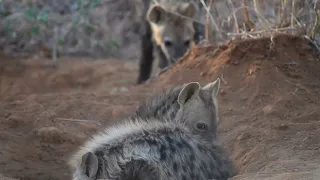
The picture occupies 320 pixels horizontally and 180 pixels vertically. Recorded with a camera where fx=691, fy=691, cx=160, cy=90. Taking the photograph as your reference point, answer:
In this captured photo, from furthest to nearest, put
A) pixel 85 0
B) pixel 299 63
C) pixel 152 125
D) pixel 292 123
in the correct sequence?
pixel 85 0
pixel 299 63
pixel 292 123
pixel 152 125

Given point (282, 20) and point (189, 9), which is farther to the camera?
point (189, 9)

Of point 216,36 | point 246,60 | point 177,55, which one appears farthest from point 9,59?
point 246,60

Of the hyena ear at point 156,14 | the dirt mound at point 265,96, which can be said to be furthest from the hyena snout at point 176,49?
the dirt mound at point 265,96

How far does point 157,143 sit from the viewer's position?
4.84 m

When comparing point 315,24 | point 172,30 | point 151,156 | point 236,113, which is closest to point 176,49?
point 172,30

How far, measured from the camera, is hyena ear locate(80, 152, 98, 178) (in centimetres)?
455

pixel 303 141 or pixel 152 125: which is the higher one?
pixel 152 125

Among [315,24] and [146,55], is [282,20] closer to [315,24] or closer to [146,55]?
[315,24]

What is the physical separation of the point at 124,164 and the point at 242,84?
3109mm

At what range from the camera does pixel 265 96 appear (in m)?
7.10

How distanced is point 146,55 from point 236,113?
487 cm

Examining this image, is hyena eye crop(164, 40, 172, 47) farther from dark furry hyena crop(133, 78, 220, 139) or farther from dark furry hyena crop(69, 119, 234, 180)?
dark furry hyena crop(69, 119, 234, 180)

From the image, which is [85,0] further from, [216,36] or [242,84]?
[242,84]

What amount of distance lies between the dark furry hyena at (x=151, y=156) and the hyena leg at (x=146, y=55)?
247 inches
